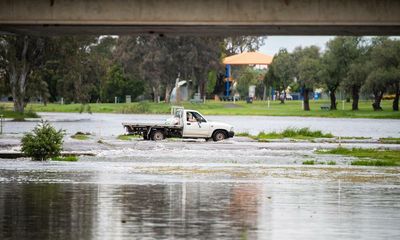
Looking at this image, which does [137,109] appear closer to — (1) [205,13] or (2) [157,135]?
(2) [157,135]

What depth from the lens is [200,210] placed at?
19250 millimetres

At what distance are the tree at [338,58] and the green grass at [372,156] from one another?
81.9 meters

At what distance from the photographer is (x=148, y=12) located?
4141 cm

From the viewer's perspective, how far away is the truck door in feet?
174

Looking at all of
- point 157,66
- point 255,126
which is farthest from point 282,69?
point 255,126

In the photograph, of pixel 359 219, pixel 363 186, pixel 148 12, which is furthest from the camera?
pixel 148 12

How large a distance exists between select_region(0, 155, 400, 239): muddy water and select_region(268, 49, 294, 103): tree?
118121 millimetres

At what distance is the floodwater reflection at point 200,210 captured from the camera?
52.5ft

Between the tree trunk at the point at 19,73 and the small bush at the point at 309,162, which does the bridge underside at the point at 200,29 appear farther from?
the tree trunk at the point at 19,73

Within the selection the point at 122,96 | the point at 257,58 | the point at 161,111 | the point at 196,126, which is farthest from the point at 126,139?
the point at 257,58

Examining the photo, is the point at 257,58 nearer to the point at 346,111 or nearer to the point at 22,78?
the point at 346,111

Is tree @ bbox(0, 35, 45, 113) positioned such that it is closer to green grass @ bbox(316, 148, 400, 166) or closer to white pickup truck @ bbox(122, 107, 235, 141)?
white pickup truck @ bbox(122, 107, 235, 141)

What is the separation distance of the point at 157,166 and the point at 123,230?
54.5 feet

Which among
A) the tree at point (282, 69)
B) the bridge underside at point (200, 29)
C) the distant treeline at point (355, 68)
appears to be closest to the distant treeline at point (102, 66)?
the tree at point (282, 69)
